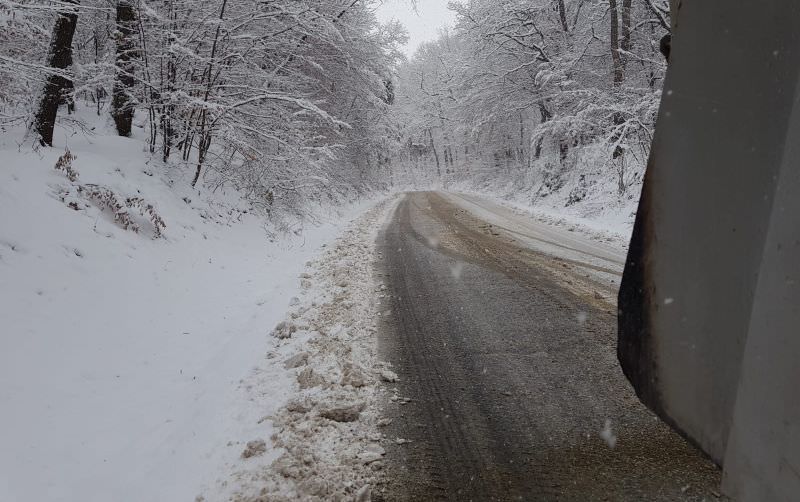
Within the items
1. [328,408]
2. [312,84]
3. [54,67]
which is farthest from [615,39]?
[328,408]

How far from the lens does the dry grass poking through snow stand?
2258mm

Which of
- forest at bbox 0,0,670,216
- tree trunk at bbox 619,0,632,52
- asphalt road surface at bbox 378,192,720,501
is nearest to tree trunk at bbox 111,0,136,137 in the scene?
forest at bbox 0,0,670,216

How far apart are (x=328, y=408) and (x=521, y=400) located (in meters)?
1.30

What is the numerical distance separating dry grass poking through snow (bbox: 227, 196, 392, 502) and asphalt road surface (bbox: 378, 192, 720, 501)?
0.55 ft

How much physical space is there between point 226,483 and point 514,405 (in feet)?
5.88

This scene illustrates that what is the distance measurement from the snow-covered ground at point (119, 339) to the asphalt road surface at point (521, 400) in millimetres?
1096

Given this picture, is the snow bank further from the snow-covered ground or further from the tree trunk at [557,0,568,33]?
the tree trunk at [557,0,568,33]

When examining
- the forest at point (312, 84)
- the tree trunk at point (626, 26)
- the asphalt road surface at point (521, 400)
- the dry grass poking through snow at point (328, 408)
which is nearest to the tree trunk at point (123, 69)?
the forest at point (312, 84)

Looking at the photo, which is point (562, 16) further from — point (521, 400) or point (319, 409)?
point (319, 409)

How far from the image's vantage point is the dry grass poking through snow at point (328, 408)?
2258mm

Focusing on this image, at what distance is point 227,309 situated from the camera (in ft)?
17.5

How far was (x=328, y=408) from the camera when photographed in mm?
2898

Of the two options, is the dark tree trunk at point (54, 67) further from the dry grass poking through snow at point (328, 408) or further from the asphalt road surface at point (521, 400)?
the asphalt road surface at point (521, 400)

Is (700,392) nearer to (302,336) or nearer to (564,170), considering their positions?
(302,336)
